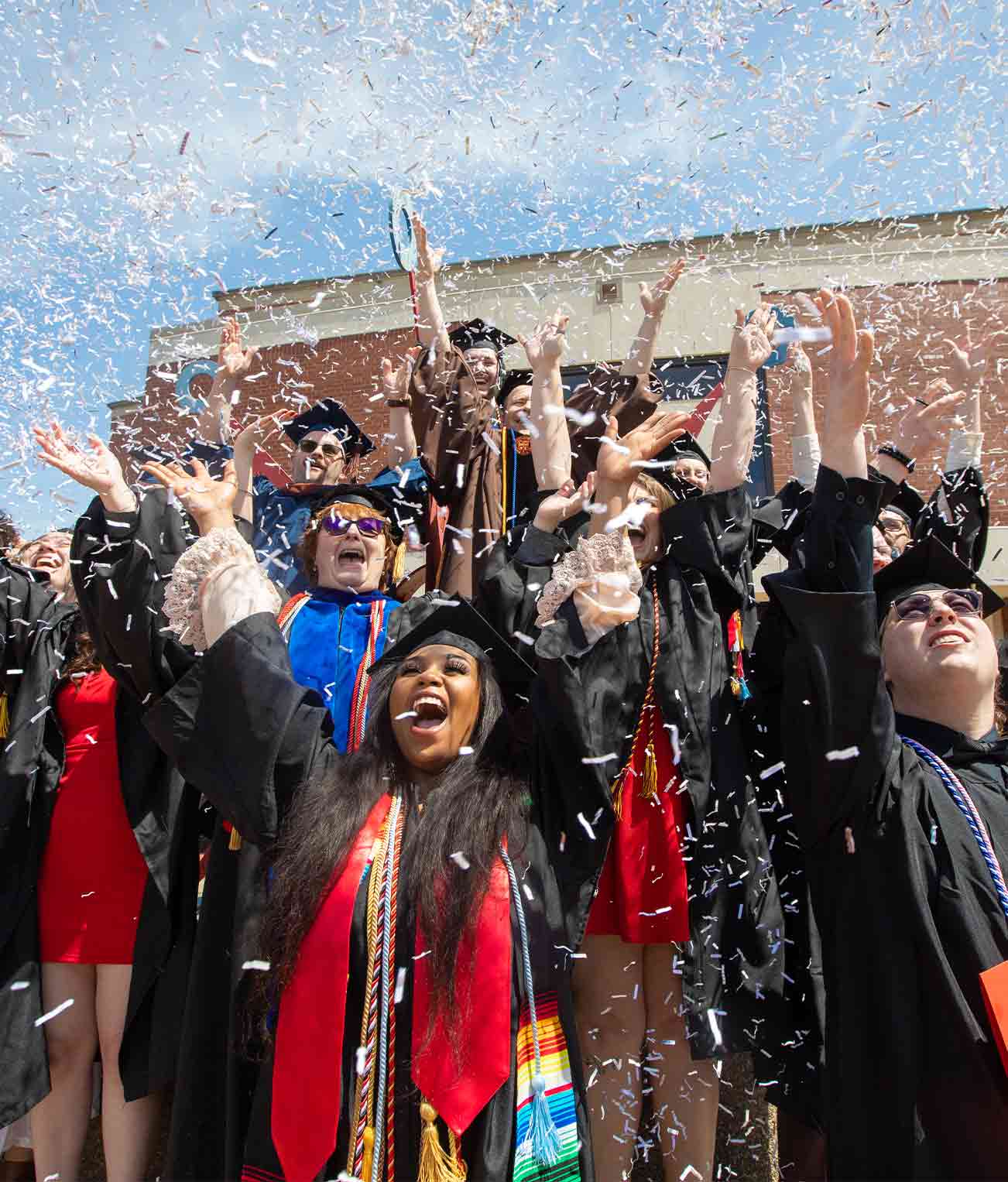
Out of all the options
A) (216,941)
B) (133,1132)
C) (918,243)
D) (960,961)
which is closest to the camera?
(960,961)

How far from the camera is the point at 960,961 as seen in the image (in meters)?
2.08

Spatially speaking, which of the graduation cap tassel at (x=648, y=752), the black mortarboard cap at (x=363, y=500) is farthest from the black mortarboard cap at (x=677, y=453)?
the black mortarboard cap at (x=363, y=500)

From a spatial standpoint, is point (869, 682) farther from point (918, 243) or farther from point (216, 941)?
point (918, 243)

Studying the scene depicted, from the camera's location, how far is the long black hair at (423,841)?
216 centimetres

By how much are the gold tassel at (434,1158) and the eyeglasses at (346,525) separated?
2.15 meters

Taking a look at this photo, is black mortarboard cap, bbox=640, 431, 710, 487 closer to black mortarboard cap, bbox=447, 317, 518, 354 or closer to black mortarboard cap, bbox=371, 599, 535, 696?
black mortarboard cap, bbox=371, 599, 535, 696

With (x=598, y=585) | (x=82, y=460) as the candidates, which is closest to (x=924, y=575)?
(x=598, y=585)

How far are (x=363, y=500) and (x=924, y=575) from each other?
210 cm

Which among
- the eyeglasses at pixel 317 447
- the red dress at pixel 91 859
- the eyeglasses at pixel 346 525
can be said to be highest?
the eyeglasses at pixel 317 447

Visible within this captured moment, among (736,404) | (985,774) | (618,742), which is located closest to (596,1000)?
(618,742)

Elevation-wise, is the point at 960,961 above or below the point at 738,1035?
above

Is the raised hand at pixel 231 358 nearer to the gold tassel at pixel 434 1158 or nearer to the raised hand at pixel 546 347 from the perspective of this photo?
the raised hand at pixel 546 347

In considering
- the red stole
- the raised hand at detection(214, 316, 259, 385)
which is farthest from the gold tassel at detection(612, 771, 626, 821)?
the raised hand at detection(214, 316, 259, 385)

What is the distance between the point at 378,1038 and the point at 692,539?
67.6 inches
